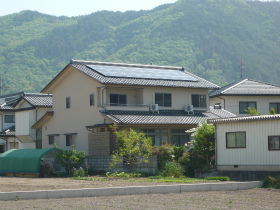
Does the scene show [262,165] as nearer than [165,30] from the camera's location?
Yes

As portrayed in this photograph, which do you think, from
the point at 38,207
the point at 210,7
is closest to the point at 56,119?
the point at 38,207

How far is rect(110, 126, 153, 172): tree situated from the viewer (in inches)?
1142

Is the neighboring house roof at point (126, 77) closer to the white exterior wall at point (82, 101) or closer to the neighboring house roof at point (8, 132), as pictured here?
the white exterior wall at point (82, 101)

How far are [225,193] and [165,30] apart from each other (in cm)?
10958

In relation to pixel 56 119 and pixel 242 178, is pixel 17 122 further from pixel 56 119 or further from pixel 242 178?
pixel 242 178

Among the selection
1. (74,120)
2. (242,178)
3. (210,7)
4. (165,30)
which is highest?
(210,7)

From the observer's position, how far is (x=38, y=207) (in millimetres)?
15359

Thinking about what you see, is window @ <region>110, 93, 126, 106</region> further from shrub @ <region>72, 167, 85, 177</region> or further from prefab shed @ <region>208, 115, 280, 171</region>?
prefab shed @ <region>208, 115, 280, 171</region>

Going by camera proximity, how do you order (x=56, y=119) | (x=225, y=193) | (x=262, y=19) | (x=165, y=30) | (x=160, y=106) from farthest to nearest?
(x=262, y=19)
(x=165, y=30)
(x=56, y=119)
(x=160, y=106)
(x=225, y=193)

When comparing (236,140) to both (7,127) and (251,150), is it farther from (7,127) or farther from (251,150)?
(7,127)

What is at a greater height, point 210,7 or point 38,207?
point 210,7

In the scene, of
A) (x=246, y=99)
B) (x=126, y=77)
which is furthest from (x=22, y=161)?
(x=246, y=99)

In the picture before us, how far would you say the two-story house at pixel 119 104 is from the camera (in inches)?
1299

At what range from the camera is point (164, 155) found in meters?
29.8
